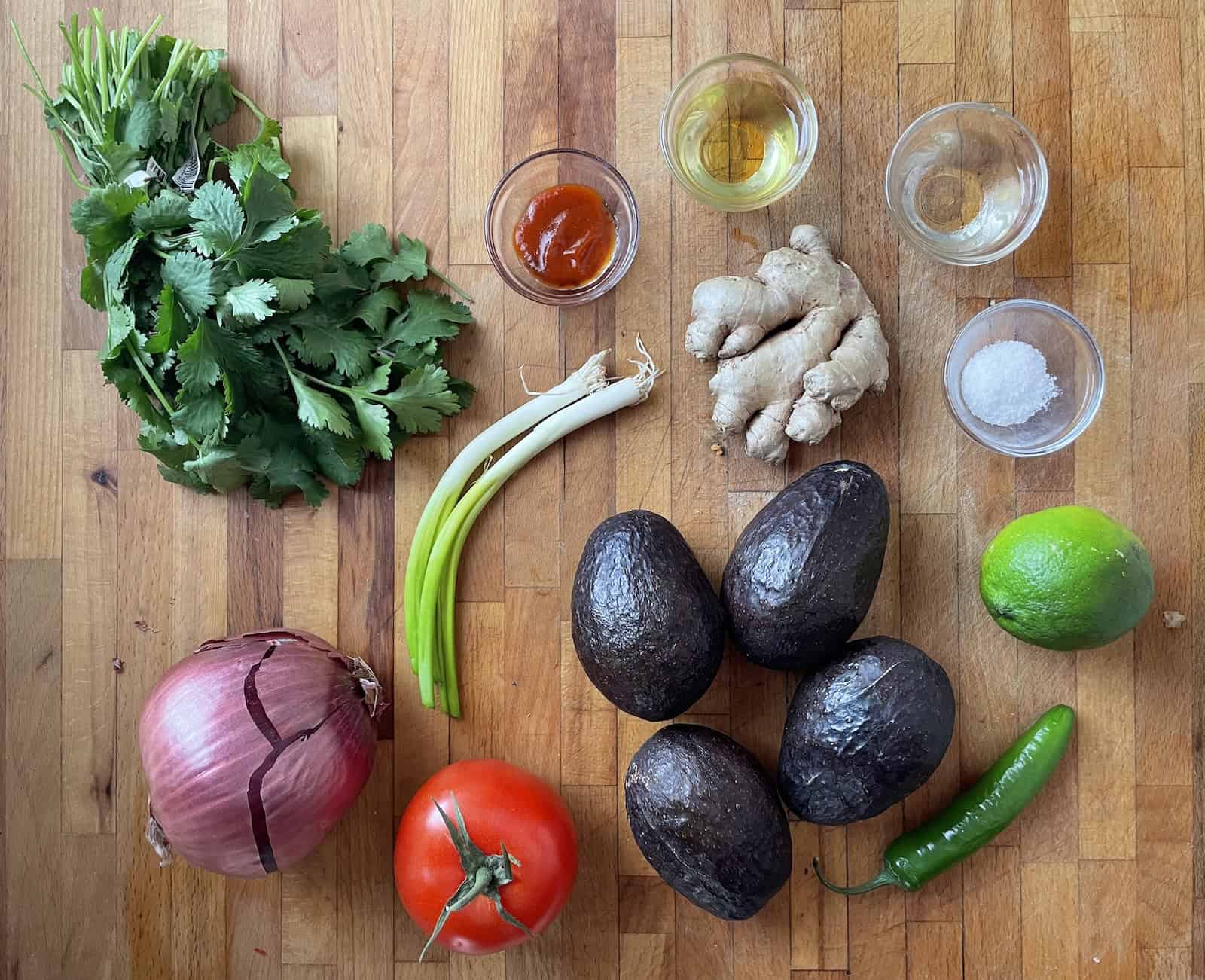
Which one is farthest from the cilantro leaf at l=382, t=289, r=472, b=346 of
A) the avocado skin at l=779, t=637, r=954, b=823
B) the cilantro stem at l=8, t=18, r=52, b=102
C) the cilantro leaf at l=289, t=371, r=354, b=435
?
the avocado skin at l=779, t=637, r=954, b=823

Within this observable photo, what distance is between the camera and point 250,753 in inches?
44.9

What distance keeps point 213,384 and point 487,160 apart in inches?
18.5

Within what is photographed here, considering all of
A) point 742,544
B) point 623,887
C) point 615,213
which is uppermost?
point 615,213

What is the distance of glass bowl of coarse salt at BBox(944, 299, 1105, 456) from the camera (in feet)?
4.04

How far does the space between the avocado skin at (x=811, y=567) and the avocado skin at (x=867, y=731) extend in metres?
0.05

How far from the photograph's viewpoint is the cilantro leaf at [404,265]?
1.26 meters

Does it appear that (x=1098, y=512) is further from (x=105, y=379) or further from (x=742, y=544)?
(x=105, y=379)

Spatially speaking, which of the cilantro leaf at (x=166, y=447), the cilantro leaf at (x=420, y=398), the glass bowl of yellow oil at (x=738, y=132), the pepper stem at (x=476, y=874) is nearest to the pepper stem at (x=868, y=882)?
the pepper stem at (x=476, y=874)

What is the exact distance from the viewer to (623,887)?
1292mm

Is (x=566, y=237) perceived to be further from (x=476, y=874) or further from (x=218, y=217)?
(x=476, y=874)

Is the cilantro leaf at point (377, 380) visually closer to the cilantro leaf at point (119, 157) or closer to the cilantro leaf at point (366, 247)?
the cilantro leaf at point (366, 247)

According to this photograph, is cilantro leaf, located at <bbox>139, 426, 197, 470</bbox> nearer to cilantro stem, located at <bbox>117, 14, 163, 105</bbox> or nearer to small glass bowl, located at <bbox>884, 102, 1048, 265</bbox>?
cilantro stem, located at <bbox>117, 14, 163, 105</bbox>

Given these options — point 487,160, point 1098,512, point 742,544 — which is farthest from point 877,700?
point 487,160

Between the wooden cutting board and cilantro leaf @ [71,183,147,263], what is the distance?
212 millimetres
